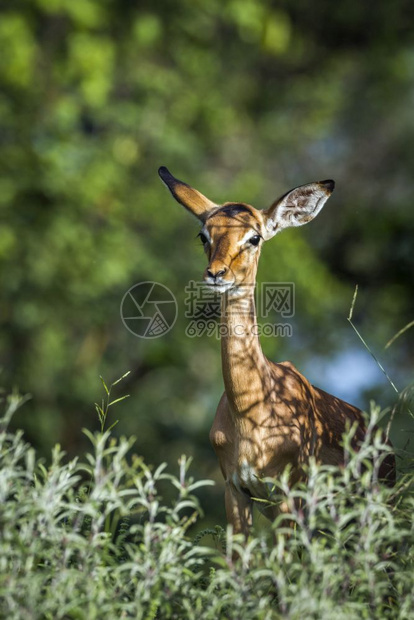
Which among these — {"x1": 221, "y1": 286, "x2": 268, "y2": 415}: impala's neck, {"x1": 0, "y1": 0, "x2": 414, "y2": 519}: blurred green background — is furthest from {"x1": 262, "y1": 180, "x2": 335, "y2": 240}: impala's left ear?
{"x1": 0, "y1": 0, "x2": 414, "y2": 519}: blurred green background

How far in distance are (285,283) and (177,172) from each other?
2.74 m

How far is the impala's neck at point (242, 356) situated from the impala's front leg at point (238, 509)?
0.49 m

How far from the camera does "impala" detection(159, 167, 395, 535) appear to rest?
5004 millimetres

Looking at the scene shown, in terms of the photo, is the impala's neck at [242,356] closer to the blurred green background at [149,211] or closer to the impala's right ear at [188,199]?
the impala's right ear at [188,199]

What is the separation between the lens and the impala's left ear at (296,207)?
566cm

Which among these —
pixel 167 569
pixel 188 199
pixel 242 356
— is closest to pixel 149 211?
pixel 188 199

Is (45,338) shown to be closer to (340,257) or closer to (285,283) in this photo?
(285,283)

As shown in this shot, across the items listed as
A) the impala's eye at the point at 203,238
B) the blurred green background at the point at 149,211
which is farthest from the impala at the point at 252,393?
the blurred green background at the point at 149,211

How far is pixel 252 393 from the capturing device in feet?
16.8

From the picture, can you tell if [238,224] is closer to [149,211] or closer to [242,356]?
[242,356]

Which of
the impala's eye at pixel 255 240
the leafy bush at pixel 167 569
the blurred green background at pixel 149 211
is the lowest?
the leafy bush at pixel 167 569

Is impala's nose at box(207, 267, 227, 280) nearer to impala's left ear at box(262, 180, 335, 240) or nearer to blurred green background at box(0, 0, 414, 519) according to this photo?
impala's left ear at box(262, 180, 335, 240)

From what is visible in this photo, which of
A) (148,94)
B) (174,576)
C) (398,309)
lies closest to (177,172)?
(148,94)

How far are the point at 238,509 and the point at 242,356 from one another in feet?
2.92
